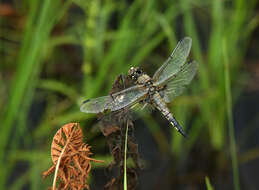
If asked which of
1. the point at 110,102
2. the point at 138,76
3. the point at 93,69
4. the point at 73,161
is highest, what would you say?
the point at 93,69

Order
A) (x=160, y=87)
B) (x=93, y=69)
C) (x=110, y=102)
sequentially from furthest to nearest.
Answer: (x=93, y=69) < (x=160, y=87) < (x=110, y=102)

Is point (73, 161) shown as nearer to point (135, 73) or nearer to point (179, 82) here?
point (135, 73)

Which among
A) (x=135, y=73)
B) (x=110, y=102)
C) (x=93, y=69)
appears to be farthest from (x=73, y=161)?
(x=93, y=69)

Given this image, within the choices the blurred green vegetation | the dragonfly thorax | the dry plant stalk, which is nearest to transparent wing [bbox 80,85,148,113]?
the dragonfly thorax

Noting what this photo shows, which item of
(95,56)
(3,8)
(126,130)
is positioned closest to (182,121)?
(95,56)

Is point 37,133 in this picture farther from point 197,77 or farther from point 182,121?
point 197,77

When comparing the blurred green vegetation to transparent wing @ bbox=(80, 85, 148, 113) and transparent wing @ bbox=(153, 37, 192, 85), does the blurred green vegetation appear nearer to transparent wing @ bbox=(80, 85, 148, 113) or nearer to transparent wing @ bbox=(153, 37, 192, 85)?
transparent wing @ bbox=(153, 37, 192, 85)

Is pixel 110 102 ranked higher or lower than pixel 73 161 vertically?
higher
